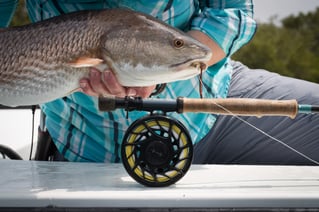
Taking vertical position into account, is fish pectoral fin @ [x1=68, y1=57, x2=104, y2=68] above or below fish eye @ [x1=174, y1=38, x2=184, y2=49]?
below

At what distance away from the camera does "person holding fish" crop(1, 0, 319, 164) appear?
155cm

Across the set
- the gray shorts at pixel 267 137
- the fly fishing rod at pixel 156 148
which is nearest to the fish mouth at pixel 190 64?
the fly fishing rod at pixel 156 148

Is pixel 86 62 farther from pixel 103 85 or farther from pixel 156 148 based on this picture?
pixel 156 148

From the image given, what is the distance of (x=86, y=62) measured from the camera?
127 centimetres

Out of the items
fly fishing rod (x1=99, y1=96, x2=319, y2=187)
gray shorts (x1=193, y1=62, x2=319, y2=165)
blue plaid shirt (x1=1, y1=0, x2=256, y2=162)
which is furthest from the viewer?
gray shorts (x1=193, y1=62, x2=319, y2=165)

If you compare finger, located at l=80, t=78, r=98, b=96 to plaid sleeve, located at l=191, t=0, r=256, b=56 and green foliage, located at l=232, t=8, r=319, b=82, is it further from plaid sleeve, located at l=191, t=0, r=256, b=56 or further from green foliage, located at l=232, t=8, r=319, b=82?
green foliage, located at l=232, t=8, r=319, b=82

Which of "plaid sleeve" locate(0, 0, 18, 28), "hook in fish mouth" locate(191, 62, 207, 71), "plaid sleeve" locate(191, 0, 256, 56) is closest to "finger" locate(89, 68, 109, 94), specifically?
"hook in fish mouth" locate(191, 62, 207, 71)

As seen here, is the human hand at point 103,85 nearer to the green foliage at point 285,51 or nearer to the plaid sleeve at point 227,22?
the plaid sleeve at point 227,22

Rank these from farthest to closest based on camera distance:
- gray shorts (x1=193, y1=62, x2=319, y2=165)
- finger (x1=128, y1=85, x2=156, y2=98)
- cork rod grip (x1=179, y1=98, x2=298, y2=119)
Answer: gray shorts (x1=193, y1=62, x2=319, y2=165) → finger (x1=128, y1=85, x2=156, y2=98) → cork rod grip (x1=179, y1=98, x2=298, y2=119)

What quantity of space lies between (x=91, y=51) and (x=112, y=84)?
0.09 metres

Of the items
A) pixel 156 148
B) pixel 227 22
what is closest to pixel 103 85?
pixel 156 148

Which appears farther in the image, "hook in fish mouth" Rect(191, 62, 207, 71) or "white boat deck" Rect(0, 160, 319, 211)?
"hook in fish mouth" Rect(191, 62, 207, 71)

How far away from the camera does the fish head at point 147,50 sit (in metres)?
1.27

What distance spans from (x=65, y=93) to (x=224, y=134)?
1.89 ft
